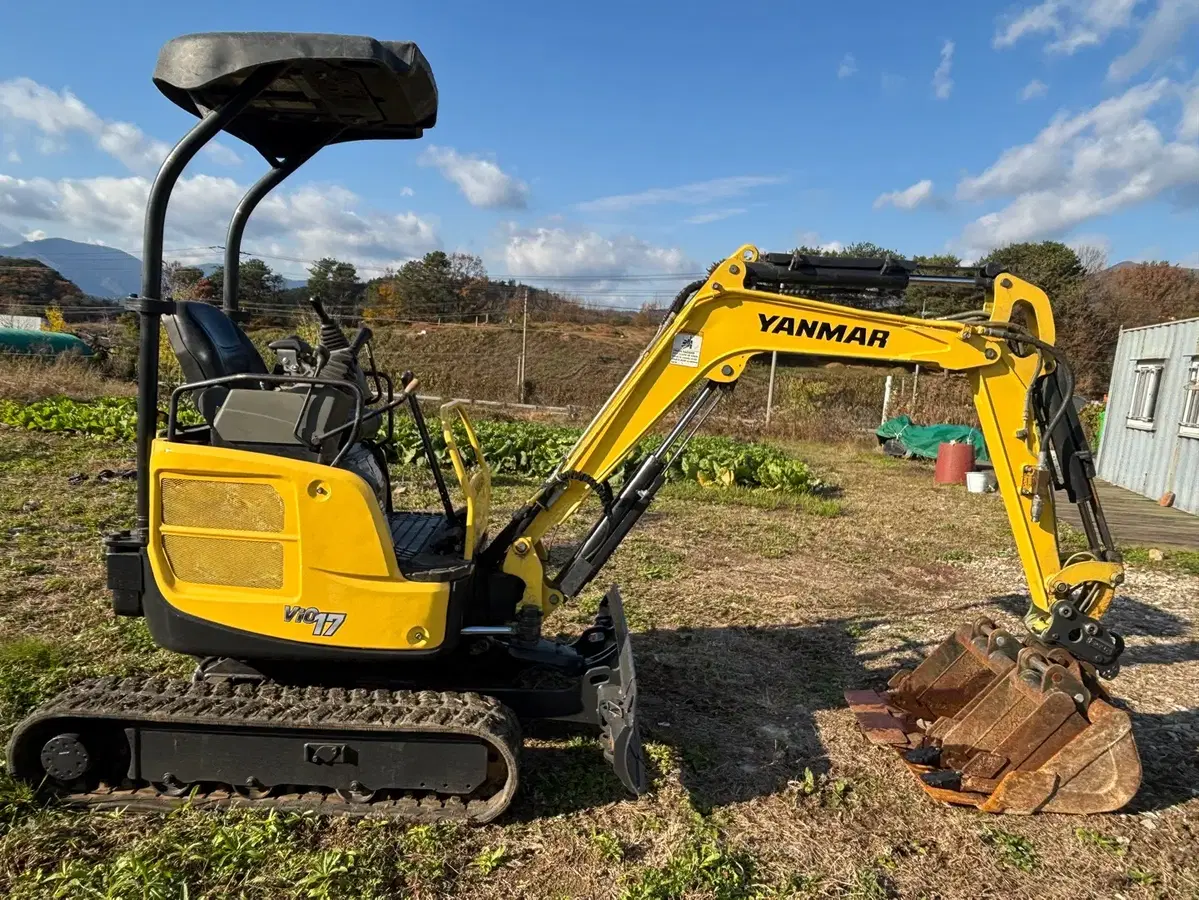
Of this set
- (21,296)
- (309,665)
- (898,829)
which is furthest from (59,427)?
(21,296)

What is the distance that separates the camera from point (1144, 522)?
11.0 m

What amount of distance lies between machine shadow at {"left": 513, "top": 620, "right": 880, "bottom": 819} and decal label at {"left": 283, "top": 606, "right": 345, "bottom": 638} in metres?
1.19

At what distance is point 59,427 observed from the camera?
505 inches

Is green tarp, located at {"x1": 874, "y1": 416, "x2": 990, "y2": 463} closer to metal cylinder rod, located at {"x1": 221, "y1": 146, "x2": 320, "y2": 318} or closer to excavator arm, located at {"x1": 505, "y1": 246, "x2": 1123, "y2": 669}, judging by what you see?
excavator arm, located at {"x1": 505, "y1": 246, "x2": 1123, "y2": 669}

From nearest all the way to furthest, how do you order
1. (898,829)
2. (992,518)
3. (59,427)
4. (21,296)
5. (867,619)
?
(898,829), (867,619), (992,518), (59,427), (21,296)

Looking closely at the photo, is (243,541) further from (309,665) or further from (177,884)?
(177,884)

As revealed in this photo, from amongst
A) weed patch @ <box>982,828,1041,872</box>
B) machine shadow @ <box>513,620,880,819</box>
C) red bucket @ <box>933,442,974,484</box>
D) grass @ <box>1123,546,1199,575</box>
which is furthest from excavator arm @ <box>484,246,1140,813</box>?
red bucket @ <box>933,442,974,484</box>

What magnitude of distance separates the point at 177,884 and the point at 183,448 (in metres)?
1.69

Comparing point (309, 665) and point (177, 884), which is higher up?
point (309, 665)

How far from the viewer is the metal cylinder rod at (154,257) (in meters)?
3.28

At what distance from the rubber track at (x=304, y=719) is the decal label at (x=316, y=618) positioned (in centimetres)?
33

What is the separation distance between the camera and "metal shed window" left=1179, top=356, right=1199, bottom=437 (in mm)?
12188

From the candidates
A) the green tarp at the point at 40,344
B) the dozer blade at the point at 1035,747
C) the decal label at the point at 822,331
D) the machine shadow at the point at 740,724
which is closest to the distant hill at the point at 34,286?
the green tarp at the point at 40,344

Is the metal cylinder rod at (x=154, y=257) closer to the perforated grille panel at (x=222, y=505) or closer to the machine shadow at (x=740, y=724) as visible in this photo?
the perforated grille panel at (x=222, y=505)
